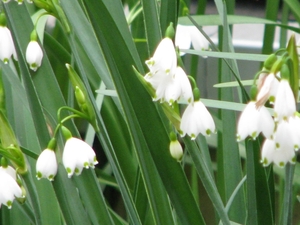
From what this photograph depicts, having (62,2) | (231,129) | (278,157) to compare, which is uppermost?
(62,2)

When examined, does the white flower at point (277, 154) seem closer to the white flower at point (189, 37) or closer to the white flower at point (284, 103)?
the white flower at point (284, 103)

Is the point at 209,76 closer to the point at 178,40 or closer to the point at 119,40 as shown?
the point at 178,40

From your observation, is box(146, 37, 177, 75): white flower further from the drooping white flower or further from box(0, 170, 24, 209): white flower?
box(0, 170, 24, 209): white flower

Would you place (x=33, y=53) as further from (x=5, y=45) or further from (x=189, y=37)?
(x=189, y=37)

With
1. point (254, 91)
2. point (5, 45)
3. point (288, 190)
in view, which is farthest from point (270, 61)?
point (5, 45)

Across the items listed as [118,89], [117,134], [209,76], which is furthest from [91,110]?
[209,76]

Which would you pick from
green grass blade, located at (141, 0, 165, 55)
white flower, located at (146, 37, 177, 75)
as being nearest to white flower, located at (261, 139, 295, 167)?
white flower, located at (146, 37, 177, 75)
